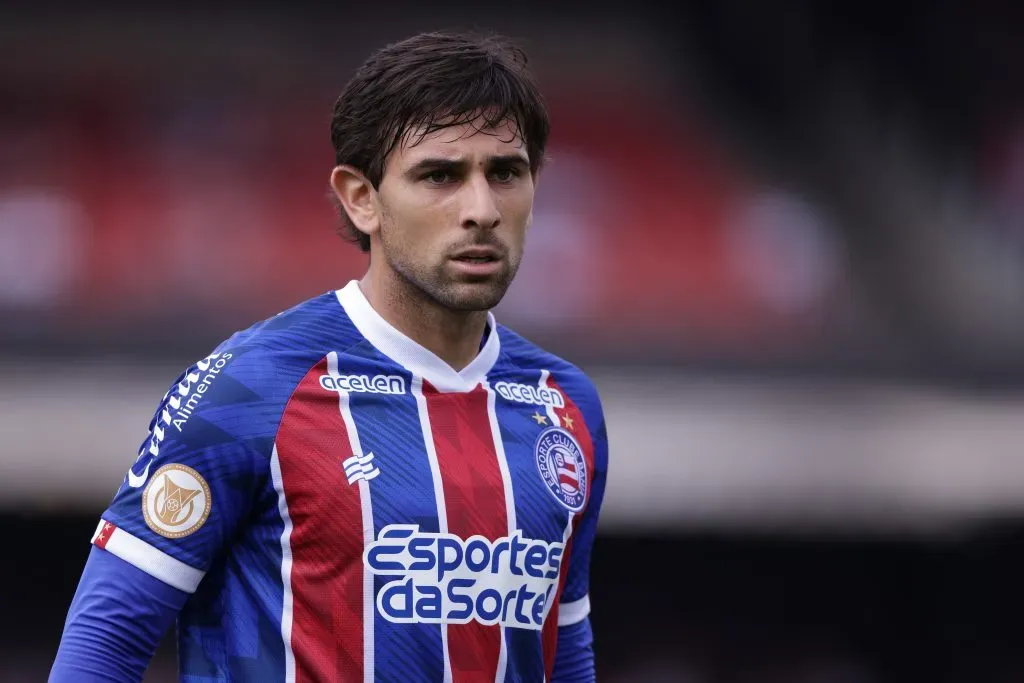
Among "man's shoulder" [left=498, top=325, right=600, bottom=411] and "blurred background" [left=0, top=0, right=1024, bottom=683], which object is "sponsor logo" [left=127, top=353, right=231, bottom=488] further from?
"blurred background" [left=0, top=0, right=1024, bottom=683]

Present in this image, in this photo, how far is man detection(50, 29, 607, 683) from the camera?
81.0 inches

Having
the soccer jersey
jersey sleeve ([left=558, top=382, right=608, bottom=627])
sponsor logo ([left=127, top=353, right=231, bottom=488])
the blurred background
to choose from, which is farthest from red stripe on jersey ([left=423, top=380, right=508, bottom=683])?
the blurred background

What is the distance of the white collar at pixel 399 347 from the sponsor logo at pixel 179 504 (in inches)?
15.5

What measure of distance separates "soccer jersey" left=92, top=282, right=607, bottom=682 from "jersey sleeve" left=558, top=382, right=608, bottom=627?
12cm

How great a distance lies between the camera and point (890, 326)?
6.60 m

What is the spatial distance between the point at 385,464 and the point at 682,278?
16.2ft

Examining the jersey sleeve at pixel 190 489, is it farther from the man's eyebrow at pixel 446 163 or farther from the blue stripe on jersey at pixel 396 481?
the man's eyebrow at pixel 446 163

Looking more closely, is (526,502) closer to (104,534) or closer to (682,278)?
(104,534)

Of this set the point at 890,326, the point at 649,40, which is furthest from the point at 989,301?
the point at 649,40

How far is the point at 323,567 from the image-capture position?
2068 millimetres

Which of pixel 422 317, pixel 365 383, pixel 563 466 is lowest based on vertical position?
pixel 563 466

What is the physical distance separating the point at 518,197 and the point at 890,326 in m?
4.68

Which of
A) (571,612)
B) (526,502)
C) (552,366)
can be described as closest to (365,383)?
(526,502)

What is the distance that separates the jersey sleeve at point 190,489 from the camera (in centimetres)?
204
